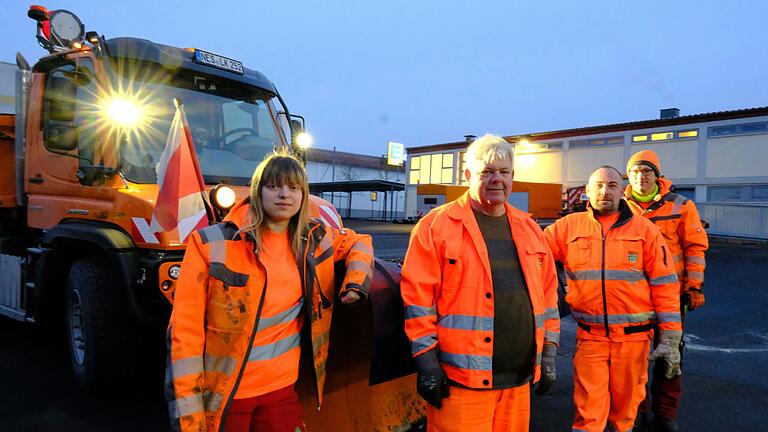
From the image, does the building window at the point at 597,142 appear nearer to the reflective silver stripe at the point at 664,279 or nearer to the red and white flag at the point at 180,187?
the reflective silver stripe at the point at 664,279

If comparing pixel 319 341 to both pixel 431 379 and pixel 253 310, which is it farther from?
pixel 431 379

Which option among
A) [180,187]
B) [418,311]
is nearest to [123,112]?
[180,187]

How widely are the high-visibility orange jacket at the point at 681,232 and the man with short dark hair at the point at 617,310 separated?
28.9 inches

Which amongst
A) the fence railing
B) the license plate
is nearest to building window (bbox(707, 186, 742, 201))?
the fence railing

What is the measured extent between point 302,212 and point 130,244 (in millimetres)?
2000

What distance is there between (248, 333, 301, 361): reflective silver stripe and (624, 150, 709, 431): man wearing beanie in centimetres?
274

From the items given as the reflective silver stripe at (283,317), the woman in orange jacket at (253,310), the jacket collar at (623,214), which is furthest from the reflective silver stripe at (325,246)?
the jacket collar at (623,214)

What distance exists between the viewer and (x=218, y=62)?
4641 millimetres

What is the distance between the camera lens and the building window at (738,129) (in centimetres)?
2358

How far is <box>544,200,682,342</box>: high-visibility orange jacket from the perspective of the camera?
313 cm

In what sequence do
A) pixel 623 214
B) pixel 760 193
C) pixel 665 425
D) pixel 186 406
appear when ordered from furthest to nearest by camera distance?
pixel 760 193 → pixel 665 425 → pixel 623 214 → pixel 186 406

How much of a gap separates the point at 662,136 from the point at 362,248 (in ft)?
94.8

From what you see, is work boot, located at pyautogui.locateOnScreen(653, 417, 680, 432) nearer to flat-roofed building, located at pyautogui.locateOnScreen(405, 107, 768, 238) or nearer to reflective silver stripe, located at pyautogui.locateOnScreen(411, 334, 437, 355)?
reflective silver stripe, located at pyautogui.locateOnScreen(411, 334, 437, 355)

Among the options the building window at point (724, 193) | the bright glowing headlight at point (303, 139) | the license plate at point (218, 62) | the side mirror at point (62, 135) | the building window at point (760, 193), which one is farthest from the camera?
the building window at point (724, 193)
